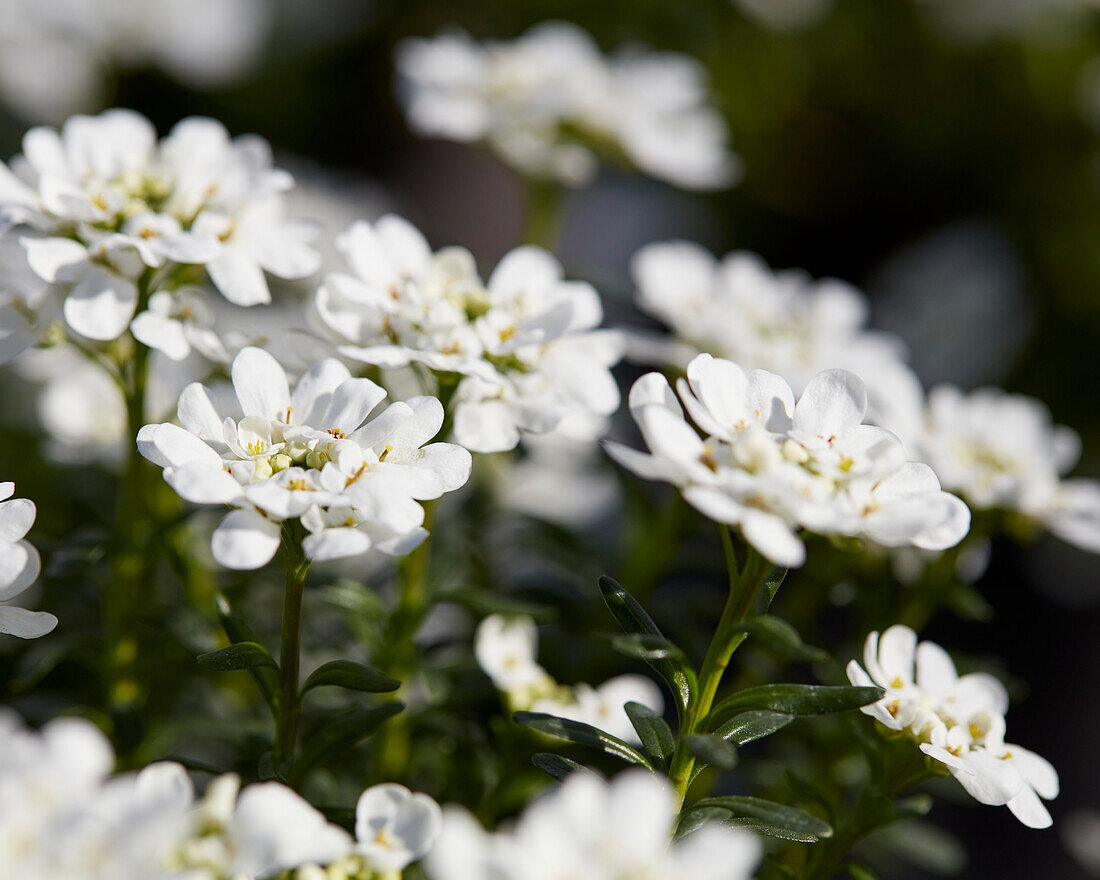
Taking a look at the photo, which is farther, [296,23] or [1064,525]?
[296,23]

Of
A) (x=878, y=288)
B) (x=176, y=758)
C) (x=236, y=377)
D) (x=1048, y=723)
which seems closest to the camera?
(x=236, y=377)

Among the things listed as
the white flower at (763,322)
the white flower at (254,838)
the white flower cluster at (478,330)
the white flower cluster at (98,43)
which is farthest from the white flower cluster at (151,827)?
the white flower cluster at (98,43)

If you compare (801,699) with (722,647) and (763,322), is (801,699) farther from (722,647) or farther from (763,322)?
(763,322)

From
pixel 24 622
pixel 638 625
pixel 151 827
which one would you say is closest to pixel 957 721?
pixel 638 625

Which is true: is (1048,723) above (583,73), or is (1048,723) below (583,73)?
below

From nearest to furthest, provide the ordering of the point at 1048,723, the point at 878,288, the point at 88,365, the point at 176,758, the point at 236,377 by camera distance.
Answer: the point at 236,377, the point at 176,758, the point at 88,365, the point at 1048,723, the point at 878,288

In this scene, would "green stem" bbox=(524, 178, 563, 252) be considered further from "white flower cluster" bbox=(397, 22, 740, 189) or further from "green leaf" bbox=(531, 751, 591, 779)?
"green leaf" bbox=(531, 751, 591, 779)

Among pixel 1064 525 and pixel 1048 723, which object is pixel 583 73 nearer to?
pixel 1064 525

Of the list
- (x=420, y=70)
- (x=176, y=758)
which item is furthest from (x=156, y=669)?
(x=420, y=70)
